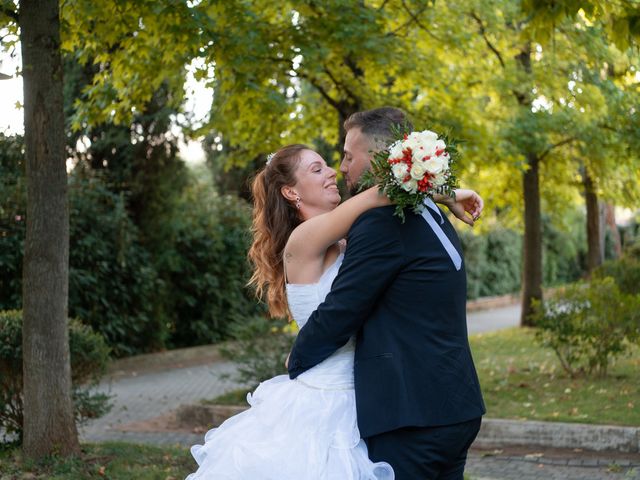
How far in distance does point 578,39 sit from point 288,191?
43.7 feet

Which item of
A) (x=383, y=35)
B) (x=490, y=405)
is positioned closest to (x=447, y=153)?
(x=490, y=405)

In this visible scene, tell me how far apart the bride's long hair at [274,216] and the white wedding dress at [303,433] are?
1.06 ft

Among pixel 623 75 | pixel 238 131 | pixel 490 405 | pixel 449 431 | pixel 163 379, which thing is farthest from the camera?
pixel 623 75

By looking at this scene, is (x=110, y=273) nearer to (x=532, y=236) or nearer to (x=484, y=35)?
(x=484, y=35)

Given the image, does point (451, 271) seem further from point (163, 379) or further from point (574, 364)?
point (163, 379)

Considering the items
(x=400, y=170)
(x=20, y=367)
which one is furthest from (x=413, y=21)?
(x=400, y=170)

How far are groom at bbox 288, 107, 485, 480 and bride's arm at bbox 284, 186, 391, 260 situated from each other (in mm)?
45

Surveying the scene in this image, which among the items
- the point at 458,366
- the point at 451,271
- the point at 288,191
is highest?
the point at 288,191

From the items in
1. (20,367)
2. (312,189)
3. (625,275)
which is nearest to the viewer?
(312,189)

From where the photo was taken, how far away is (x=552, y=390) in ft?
33.6

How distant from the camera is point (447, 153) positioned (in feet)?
10.4

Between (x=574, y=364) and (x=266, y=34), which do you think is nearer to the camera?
(x=266, y=34)

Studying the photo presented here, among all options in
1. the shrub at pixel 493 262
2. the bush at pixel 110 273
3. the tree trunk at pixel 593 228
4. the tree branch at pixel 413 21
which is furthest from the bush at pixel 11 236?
the shrub at pixel 493 262

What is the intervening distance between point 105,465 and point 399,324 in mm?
4641
